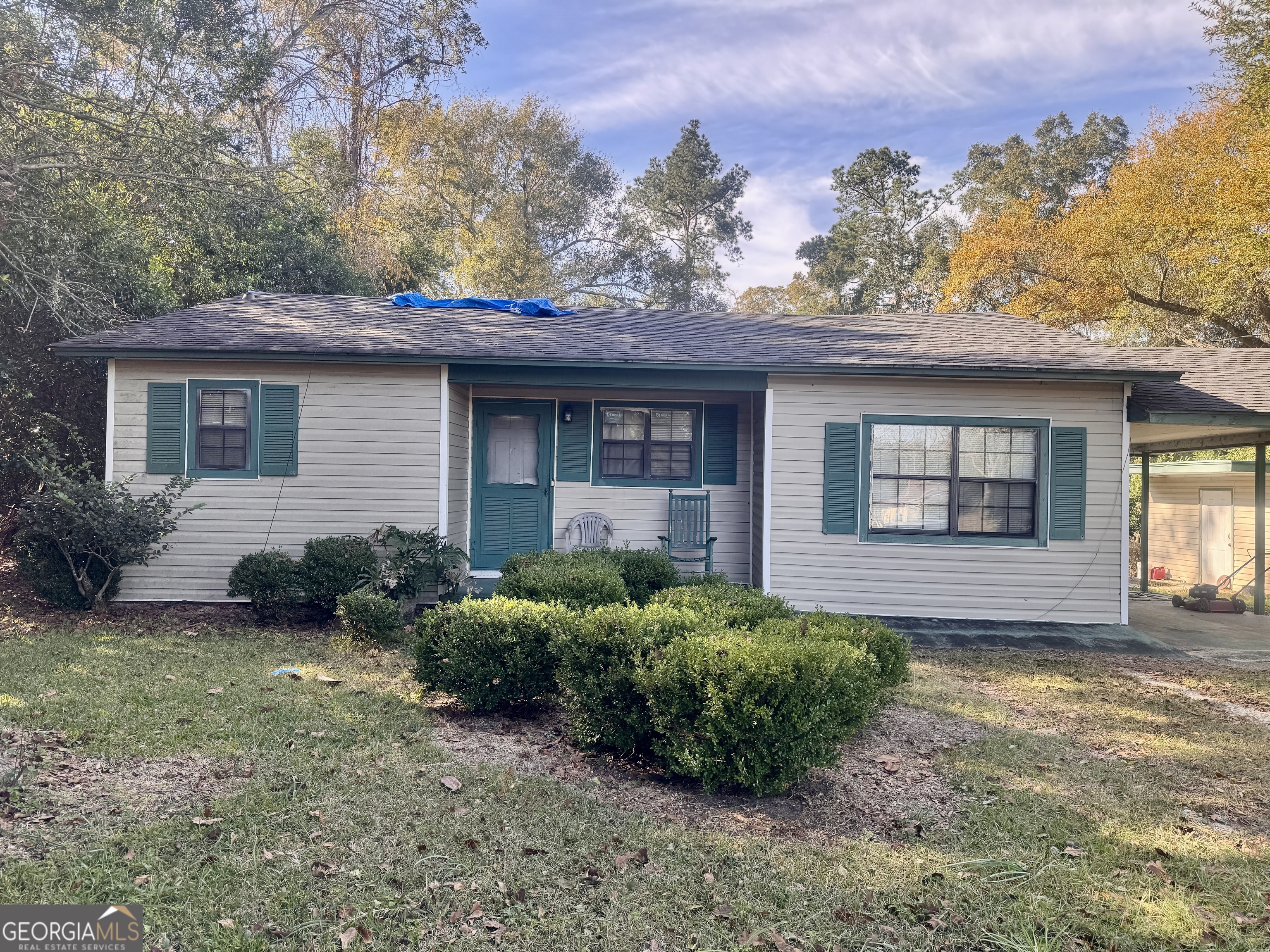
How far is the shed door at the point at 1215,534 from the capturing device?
1212 centimetres

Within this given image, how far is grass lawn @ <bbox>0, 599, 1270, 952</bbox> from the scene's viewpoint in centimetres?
260

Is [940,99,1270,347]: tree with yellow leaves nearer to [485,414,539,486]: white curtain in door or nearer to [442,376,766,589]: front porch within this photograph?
[442,376,766,589]: front porch

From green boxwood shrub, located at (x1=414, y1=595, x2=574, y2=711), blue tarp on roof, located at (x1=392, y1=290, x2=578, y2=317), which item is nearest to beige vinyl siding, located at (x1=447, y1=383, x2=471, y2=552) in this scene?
blue tarp on roof, located at (x1=392, y1=290, x2=578, y2=317)

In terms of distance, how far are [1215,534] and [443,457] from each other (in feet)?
40.0

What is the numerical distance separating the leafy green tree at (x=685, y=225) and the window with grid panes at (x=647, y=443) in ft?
61.6

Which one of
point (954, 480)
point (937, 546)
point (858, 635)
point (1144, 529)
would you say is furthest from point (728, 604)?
point (1144, 529)

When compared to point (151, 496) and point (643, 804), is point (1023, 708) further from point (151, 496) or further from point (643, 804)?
point (151, 496)

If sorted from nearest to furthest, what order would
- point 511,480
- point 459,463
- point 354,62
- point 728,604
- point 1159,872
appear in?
point 1159,872 < point 728,604 < point 459,463 < point 511,480 < point 354,62

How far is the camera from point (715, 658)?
360 cm

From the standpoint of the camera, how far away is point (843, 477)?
26.3 feet

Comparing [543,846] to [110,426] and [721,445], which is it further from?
[110,426]

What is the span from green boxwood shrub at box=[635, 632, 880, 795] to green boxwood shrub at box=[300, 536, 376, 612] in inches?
179

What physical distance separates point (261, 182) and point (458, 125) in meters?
16.3

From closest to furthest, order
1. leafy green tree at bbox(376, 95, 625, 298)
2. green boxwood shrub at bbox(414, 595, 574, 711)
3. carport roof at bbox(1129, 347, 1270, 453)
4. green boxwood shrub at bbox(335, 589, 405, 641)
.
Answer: green boxwood shrub at bbox(414, 595, 574, 711) < green boxwood shrub at bbox(335, 589, 405, 641) < carport roof at bbox(1129, 347, 1270, 453) < leafy green tree at bbox(376, 95, 625, 298)
